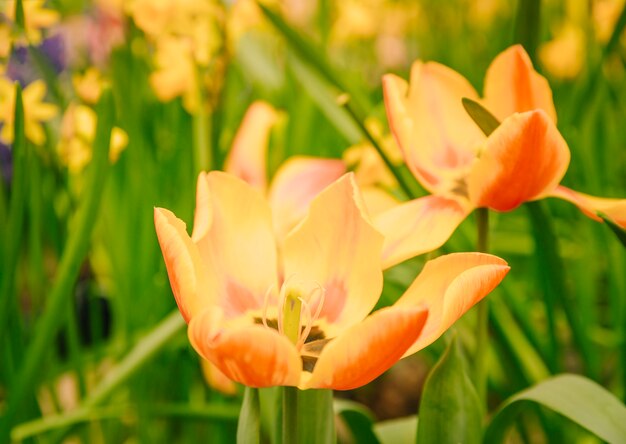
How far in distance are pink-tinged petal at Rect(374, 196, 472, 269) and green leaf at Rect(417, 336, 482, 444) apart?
6cm

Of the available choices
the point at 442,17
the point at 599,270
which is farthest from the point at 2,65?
the point at 442,17

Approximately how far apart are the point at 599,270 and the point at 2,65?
88cm

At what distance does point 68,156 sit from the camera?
31.8 inches

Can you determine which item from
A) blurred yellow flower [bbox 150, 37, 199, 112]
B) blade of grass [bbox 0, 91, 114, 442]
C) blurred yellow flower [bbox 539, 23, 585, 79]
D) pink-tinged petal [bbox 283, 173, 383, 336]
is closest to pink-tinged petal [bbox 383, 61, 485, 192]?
pink-tinged petal [bbox 283, 173, 383, 336]

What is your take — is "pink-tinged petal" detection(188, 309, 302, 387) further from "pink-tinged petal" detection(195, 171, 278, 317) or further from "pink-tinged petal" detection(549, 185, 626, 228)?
"pink-tinged petal" detection(549, 185, 626, 228)

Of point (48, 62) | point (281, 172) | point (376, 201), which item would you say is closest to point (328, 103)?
point (281, 172)

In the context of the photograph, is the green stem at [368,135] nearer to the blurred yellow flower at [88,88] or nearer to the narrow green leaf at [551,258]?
the narrow green leaf at [551,258]

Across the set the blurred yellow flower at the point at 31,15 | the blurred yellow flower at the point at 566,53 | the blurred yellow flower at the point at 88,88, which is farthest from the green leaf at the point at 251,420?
the blurred yellow flower at the point at 566,53

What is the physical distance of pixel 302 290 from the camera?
1.32 ft

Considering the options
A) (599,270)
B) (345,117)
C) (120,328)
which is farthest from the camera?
(599,270)

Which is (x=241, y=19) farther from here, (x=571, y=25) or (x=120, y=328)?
(x=571, y=25)

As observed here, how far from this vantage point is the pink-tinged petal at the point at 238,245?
42 centimetres

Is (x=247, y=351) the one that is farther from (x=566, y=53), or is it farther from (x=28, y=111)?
(x=566, y=53)

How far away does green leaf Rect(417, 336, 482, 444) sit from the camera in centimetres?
40
